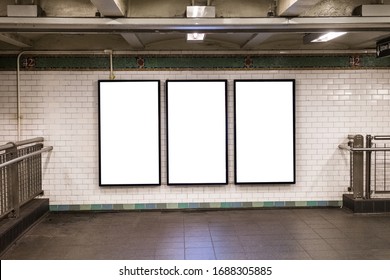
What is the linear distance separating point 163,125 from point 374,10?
3.92m

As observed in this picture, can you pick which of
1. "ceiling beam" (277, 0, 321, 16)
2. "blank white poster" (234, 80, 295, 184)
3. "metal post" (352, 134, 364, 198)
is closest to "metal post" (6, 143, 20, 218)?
"blank white poster" (234, 80, 295, 184)

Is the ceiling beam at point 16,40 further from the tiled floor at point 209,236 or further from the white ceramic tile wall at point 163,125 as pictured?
the tiled floor at point 209,236

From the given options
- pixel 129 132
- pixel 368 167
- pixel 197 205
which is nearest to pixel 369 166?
pixel 368 167

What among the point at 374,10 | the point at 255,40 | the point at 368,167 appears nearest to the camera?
the point at 374,10

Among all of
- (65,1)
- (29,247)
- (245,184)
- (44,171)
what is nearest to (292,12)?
(65,1)

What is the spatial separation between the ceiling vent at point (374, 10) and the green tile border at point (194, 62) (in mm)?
2912

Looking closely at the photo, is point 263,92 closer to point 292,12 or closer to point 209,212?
point 209,212

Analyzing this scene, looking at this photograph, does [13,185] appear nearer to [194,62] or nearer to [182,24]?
[182,24]

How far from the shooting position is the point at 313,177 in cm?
800

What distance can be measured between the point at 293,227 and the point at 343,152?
6.78 feet

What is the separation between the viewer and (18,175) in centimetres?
645

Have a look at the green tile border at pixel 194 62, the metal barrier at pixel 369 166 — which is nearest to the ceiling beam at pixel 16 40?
the green tile border at pixel 194 62

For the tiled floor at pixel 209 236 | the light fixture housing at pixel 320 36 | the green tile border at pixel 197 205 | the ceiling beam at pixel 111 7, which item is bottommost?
the tiled floor at pixel 209 236

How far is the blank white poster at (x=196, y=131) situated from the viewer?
7.74 meters
